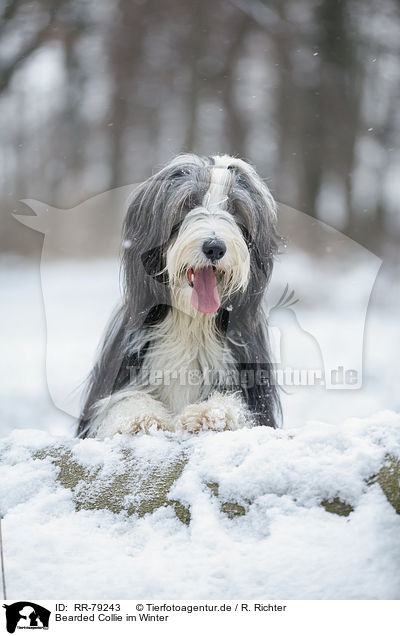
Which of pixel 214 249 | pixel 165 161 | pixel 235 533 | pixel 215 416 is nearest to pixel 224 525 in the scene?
pixel 235 533

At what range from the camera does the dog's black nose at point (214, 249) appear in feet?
5.34

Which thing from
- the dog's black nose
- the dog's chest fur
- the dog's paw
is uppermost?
the dog's black nose

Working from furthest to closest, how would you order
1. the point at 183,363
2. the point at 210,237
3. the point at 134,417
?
the point at 183,363 < the point at 134,417 < the point at 210,237

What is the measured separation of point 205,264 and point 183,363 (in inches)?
14.9

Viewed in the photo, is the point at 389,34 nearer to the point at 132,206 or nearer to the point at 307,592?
the point at 132,206

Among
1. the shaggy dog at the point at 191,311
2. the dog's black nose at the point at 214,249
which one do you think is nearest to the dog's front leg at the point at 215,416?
the shaggy dog at the point at 191,311

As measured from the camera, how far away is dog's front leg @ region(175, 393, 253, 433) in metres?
1.69

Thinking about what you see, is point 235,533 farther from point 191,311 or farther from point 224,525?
point 191,311

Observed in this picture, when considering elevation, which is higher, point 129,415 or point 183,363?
point 183,363

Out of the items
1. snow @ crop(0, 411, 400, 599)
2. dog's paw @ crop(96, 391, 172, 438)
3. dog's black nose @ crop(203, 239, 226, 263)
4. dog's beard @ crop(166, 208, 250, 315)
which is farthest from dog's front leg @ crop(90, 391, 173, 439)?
dog's black nose @ crop(203, 239, 226, 263)
